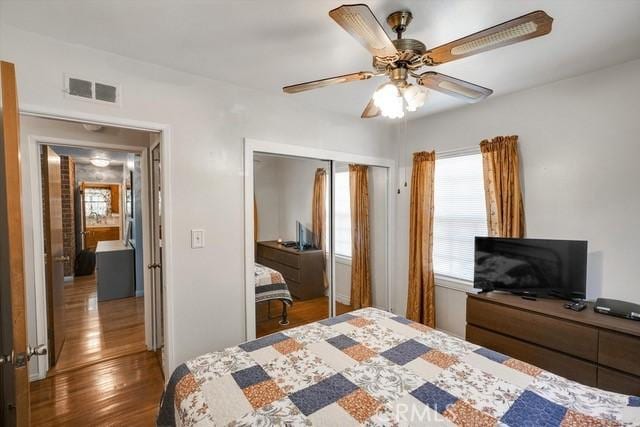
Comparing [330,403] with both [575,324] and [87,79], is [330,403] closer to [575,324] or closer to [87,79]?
[575,324]

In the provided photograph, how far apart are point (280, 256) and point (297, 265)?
26 cm

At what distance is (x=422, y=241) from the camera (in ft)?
10.5

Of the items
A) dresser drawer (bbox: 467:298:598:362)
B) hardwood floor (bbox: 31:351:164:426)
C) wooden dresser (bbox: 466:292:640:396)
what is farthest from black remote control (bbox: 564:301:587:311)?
hardwood floor (bbox: 31:351:164:426)

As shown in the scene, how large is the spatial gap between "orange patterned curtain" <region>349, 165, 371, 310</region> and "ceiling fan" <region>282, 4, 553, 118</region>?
5.85 ft

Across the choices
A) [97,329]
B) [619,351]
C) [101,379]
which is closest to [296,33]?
[619,351]

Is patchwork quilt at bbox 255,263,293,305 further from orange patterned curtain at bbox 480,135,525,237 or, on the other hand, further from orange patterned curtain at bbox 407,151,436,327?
orange patterned curtain at bbox 480,135,525,237

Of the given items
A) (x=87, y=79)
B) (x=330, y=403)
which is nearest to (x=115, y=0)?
(x=87, y=79)

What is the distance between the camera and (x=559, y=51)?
6.05 ft

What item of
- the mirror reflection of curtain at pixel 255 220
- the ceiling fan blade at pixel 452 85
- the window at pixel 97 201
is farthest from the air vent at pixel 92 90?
the window at pixel 97 201

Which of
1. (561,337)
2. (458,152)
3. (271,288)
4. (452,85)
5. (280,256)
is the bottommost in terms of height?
(561,337)

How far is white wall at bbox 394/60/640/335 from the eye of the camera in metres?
2.03

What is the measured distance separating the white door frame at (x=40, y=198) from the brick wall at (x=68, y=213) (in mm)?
3734

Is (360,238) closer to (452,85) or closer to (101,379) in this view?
(452,85)

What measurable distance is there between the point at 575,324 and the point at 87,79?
3.47 m
